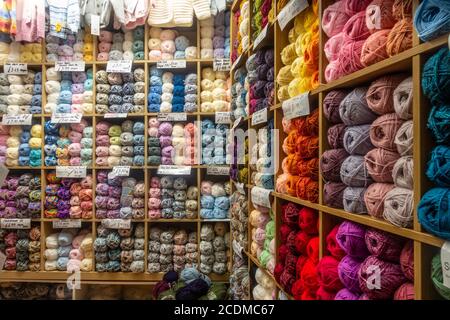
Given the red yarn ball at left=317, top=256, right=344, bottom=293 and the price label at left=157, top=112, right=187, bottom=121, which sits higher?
the price label at left=157, top=112, right=187, bottom=121

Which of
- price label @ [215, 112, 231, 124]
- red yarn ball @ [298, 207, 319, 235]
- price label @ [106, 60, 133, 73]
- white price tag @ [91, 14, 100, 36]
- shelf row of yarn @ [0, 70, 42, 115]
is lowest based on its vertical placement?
red yarn ball @ [298, 207, 319, 235]

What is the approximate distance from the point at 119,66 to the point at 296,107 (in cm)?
150

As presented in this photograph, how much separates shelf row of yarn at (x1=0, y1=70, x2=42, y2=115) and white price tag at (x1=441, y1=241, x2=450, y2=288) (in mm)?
2359

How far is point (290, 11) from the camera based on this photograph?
3.54 ft

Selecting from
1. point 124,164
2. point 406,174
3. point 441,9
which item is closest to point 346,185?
point 406,174

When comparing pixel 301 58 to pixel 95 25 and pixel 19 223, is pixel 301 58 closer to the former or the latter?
pixel 95 25

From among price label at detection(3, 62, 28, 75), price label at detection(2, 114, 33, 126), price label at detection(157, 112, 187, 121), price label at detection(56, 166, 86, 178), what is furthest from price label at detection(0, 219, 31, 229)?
price label at detection(157, 112, 187, 121)

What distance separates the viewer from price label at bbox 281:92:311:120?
101cm

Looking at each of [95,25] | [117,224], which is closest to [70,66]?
[95,25]

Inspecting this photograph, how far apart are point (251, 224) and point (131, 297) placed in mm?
1259

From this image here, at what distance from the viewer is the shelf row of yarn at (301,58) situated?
3.31ft

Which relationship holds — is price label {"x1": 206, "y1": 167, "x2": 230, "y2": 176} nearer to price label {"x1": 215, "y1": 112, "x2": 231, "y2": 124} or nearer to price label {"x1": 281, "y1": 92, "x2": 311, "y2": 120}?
price label {"x1": 215, "y1": 112, "x2": 231, "y2": 124}

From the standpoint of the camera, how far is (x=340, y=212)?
0.85 m

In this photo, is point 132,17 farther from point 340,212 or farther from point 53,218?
point 340,212
